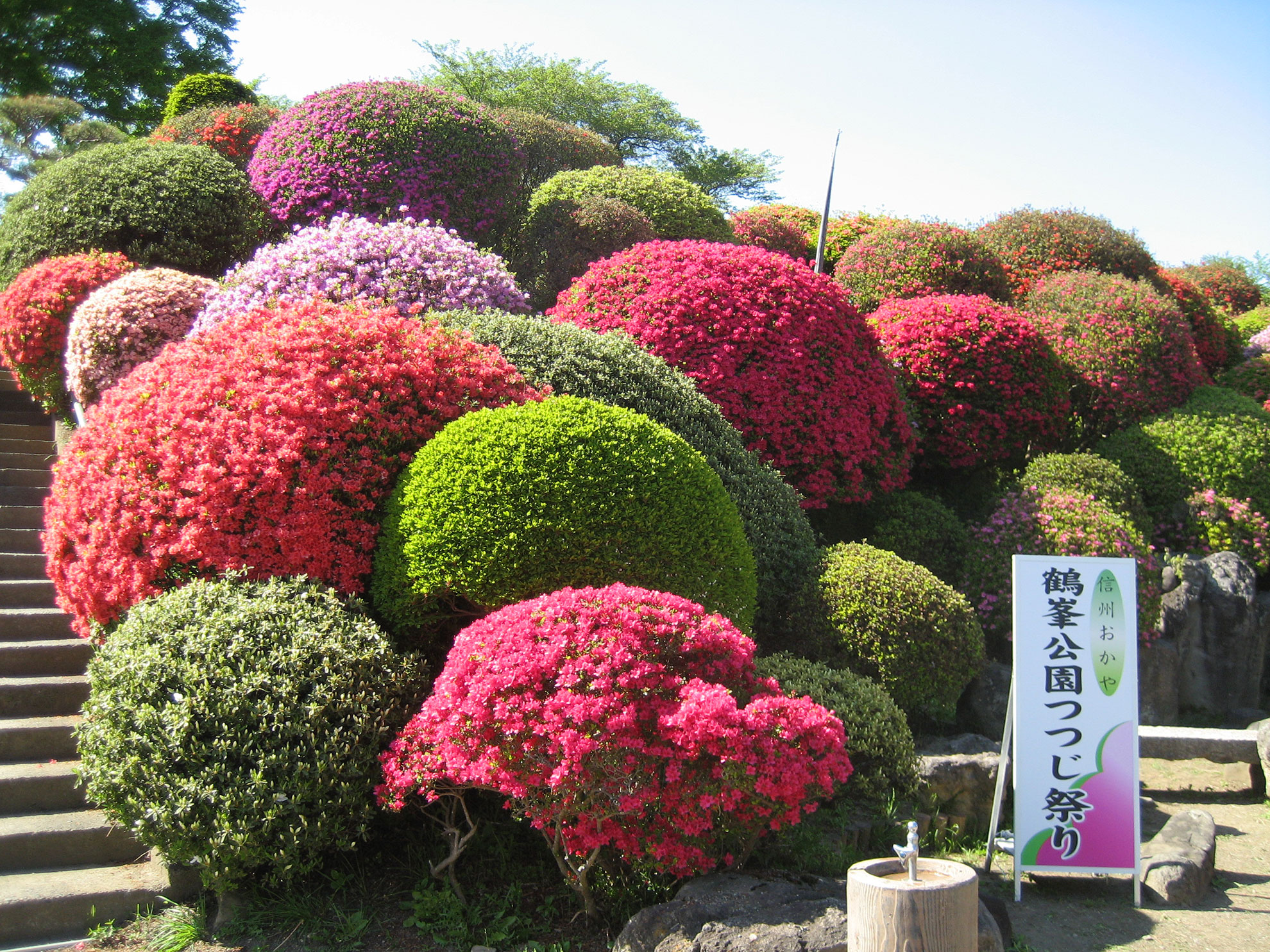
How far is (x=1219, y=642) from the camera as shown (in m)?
8.86

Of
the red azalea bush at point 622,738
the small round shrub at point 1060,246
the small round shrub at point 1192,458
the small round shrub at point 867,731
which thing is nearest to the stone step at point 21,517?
the red azalea bush at point 622,738

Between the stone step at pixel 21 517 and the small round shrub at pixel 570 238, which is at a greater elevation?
the small round shrub at pixel 570 238

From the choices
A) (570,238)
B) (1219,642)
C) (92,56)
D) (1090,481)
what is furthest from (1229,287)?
(92,56)

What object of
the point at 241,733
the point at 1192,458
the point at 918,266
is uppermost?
the point at 918,266

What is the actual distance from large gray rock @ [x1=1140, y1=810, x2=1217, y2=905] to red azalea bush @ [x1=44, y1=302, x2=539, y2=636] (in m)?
4.30

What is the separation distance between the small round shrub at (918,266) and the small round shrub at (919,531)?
144 inches

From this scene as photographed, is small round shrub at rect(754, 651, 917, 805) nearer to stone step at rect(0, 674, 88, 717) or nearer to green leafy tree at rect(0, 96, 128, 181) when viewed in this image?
stone step at rect(0, 674, 88, 717)

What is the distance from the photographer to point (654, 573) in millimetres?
4562

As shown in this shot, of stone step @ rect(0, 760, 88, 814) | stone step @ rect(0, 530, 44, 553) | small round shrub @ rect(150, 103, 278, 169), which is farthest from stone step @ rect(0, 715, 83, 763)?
small round shrub @ rect(150, 103, 278, 169)

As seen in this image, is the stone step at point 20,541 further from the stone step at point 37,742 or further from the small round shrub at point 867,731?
the small round shrub at point 867,731

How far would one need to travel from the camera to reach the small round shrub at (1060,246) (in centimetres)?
1252

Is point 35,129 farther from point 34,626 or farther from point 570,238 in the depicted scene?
point 34,626

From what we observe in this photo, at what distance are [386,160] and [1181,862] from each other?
30.2 feet

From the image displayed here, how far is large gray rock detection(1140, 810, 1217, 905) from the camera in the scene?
4766 mm
